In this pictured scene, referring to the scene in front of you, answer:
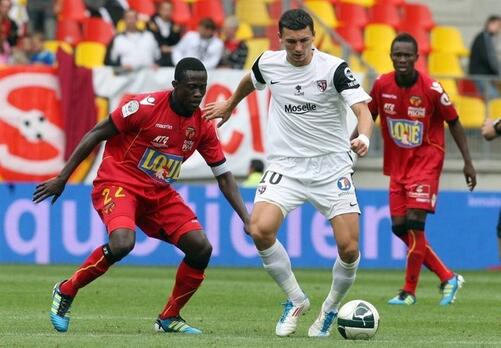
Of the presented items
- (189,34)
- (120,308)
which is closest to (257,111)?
(189,34)

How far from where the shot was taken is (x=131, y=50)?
21.2m

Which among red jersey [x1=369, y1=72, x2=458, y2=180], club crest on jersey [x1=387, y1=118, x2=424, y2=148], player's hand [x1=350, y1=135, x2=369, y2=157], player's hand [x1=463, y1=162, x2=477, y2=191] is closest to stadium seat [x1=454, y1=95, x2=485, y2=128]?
red jersey [x1=369, y1=72, x2=458, y2=180]

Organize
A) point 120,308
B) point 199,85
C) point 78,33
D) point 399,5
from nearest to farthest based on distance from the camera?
point 199,85
point 120,308
point 78,33
point 399,5

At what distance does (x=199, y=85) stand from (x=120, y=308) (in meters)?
3.31

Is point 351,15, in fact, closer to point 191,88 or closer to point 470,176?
point 470,176

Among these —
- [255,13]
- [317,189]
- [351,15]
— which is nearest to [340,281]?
[317,189]

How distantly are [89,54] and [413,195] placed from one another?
30.9ft

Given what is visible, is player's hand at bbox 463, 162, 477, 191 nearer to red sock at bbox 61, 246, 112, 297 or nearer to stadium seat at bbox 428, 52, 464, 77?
red sock at bbox 61, 246, 112, 297

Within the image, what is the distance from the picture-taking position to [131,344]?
902 cm

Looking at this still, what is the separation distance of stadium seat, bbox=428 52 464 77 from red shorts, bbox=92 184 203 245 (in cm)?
1498

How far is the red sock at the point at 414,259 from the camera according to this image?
1366 centimetres

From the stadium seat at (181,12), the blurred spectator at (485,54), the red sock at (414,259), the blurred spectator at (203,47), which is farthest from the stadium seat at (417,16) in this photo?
the red sock at (414,259)

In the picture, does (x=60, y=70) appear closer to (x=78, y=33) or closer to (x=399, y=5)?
(x=78, y=33)

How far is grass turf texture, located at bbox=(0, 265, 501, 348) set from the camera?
9445mm
